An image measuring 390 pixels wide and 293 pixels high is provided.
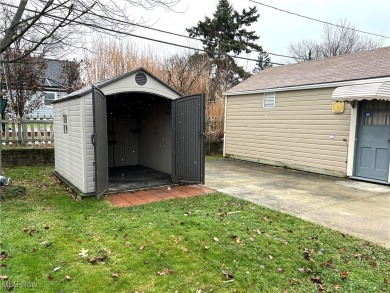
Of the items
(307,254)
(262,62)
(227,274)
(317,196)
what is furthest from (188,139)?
(262,62)

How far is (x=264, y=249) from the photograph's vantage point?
341cm

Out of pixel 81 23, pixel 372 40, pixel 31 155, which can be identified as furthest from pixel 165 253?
pixel 372 40

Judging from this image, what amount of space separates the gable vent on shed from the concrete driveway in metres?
2.79

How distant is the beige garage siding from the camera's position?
26.7 ft

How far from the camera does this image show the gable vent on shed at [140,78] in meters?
5.95

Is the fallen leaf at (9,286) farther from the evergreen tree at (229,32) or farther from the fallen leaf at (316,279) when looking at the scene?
the evergreen tree at (229,32)

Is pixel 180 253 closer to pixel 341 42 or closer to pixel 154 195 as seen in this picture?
pixel 154 195

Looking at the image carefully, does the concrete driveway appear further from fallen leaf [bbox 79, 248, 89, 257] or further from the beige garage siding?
fallen leaf [bbox 79, 248, 89, 257]

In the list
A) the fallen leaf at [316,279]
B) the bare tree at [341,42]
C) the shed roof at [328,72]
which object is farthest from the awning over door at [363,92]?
the bare tree at [341,42]

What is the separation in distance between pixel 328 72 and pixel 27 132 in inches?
384

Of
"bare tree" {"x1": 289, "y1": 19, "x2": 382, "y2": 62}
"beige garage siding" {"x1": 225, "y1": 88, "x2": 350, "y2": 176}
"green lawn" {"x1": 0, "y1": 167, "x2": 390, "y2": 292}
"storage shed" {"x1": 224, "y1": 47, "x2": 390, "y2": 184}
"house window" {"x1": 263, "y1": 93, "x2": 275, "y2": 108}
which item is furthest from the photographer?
"bare tree" {"x1": 289, "y1": 19, "x2": 382, "y2": 62}

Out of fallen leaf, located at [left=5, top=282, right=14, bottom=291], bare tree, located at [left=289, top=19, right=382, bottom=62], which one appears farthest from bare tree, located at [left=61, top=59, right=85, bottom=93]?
bare tree, located at [left=289, top=19, right=382, bottom=62]

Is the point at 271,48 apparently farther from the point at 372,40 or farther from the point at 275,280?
the point at 275,280

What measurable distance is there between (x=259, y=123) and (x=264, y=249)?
24.5ft
